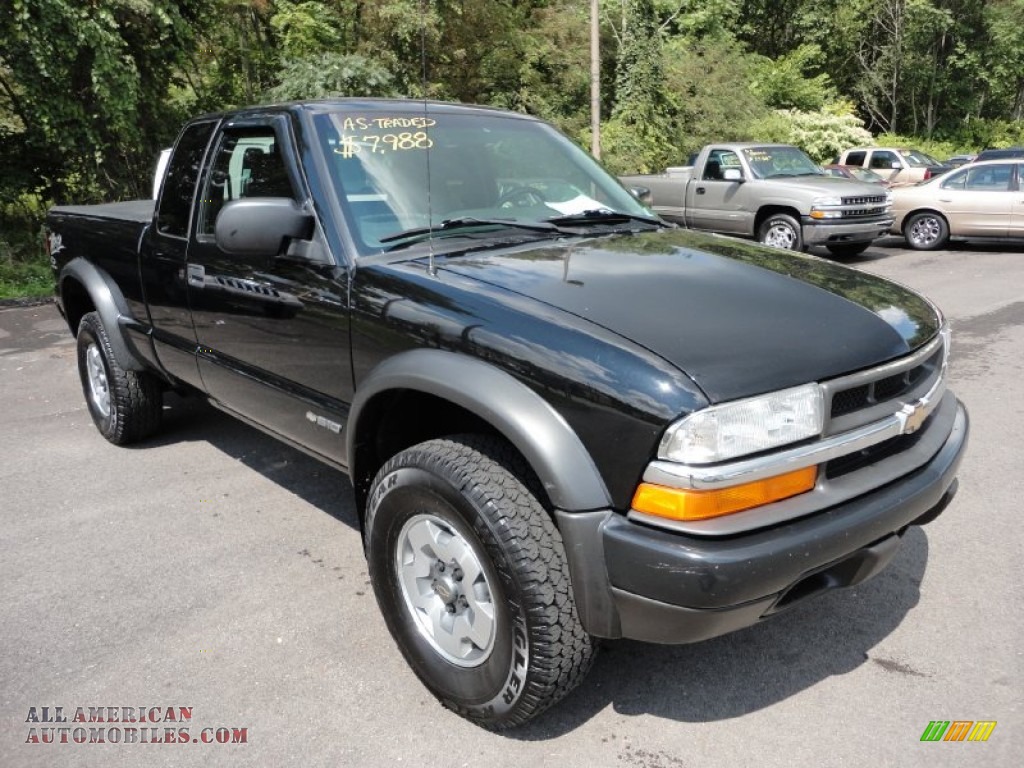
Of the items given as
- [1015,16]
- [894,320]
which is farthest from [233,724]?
[1015,16]

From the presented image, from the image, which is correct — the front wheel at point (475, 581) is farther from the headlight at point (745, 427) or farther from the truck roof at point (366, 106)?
the truck roof at point (366, 106)

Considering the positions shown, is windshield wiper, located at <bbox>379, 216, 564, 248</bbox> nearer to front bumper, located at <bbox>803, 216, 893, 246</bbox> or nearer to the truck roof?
the truck roof

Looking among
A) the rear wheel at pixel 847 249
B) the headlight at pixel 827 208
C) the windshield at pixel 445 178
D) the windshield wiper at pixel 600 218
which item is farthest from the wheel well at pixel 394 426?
the rear wheel at pixel 847 249

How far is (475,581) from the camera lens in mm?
2453

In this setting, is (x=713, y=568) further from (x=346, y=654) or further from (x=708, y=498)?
(x=346, y=654)

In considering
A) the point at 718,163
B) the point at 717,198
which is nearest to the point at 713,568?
the point at 717,198

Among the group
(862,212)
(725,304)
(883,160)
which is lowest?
(862,212)

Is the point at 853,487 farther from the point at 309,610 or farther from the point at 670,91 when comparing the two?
the point at 670,91

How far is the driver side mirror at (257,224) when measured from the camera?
9.48 feet

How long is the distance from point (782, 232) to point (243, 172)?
10276mm

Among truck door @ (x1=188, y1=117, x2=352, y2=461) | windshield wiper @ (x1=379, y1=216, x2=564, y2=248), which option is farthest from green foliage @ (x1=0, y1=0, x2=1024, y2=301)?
truck door @ (x1=188, y1=117, x2=352, y2=461)

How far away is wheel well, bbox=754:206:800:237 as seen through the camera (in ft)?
40.0

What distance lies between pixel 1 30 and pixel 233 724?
36.0ft
